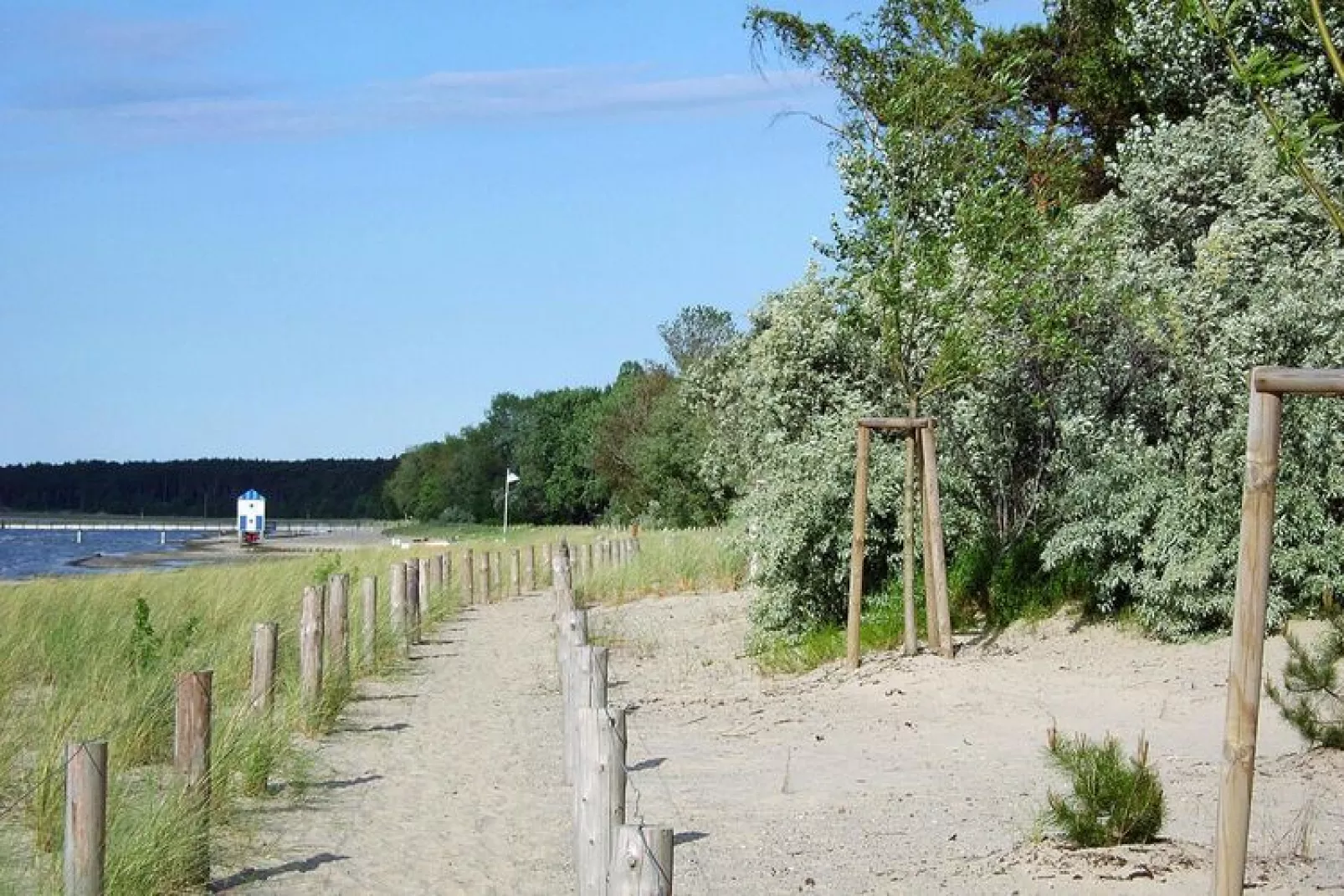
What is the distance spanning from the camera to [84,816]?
8.21m

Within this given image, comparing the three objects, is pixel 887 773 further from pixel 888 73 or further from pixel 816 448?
pixel 888 73

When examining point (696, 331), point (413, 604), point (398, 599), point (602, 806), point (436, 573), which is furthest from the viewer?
point (696, 331)

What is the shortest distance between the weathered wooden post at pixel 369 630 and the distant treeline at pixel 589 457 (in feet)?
32.4

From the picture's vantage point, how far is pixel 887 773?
1276 centimetres

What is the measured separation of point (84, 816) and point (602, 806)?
90.4 inches

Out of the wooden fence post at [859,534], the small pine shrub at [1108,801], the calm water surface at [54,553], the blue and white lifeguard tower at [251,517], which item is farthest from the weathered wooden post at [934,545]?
the blue and white lifeguard tower at [251,517]

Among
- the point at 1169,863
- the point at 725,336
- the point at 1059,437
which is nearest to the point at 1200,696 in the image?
the point at 1059,437

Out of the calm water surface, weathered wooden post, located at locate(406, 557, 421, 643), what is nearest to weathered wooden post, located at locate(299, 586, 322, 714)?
weathered wooden post, located at locate(406, 557, 421, 643)

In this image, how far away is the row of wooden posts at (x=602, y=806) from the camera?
570cm

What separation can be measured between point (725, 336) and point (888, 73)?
6315 cm

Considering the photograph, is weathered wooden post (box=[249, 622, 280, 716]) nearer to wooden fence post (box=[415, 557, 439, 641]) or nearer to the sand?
the sand

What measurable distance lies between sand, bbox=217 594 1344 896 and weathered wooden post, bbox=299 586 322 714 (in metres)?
0.52

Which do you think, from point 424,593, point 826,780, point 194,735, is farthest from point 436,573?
point 194,735

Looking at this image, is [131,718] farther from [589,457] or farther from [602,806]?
[589,457]
